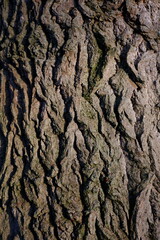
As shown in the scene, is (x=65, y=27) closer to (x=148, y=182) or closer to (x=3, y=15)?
(x=3, y=15)

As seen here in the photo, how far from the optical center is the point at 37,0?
7.11ft

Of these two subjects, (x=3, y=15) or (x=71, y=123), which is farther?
(x=3, y=15)

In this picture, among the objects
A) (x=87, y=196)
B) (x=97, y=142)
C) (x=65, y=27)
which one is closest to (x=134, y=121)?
(x=97, y=142)

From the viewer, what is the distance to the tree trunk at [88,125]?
205 centimetres

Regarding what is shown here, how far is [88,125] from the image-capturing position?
2092mm

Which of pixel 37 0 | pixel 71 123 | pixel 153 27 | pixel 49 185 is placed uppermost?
pixel 37 0

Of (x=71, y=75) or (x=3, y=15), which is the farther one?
(x=3, y=15)

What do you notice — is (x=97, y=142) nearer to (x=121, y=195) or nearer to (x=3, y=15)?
(x=121, y=195)

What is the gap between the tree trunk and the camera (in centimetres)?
205

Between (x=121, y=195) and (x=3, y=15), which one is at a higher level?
(x=3, y=15)

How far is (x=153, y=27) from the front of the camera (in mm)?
2105

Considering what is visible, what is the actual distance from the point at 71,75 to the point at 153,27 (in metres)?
0.60

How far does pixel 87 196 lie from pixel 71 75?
768 mm

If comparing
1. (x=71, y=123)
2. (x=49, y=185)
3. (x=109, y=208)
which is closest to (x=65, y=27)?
(x=71, y=123)
